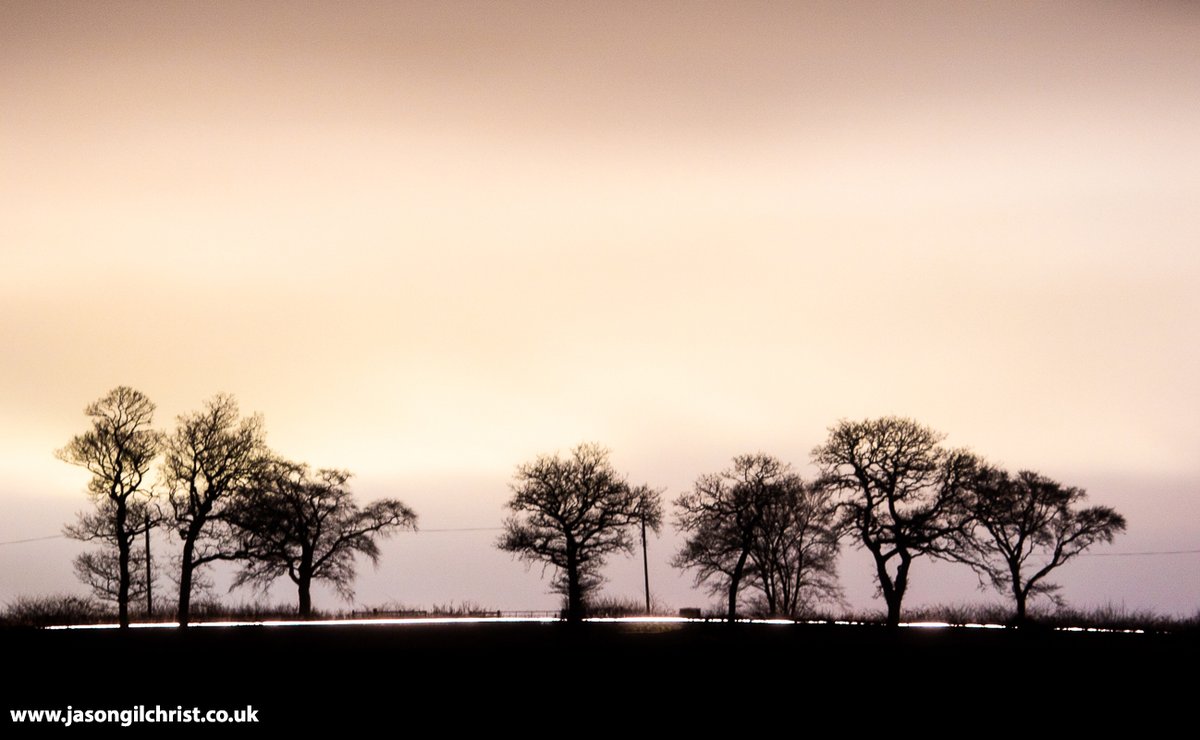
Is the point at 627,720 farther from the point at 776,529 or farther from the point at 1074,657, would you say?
the point at 776,529

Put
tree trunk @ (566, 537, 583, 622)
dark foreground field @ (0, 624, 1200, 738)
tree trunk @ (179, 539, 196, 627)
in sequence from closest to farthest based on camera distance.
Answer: dark foreground field @ (0, 624, 1200, 738), tree trunk @ (179, 539, 196, 627), tree trunk @ (566, 537, 583, 622)

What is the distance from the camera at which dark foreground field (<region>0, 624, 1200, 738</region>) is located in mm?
17219

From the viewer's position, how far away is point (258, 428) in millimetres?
66562

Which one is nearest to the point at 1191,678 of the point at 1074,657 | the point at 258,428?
the point at 1074,657

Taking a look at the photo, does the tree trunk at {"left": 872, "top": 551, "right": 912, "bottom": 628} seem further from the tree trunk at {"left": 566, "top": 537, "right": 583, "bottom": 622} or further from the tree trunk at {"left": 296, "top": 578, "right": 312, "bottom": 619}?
the tree trunk at {"left": 296, "top": 578, "right": 312, "bottom": 619}

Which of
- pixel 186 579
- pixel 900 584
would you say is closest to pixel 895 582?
pixel 900 584

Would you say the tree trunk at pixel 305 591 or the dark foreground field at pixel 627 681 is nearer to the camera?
the dark foreground field at pixel 627 681

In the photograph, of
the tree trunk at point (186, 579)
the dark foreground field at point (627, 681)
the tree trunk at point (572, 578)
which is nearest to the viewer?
the dark foreground field at point (627, 681)

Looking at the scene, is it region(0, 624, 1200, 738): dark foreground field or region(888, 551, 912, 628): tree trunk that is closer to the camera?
region(0, 624, 1200, 738): dark foreground field

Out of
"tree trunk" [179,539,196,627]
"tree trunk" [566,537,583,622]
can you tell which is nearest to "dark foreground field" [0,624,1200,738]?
"tree trunk" [179,539,196,627]

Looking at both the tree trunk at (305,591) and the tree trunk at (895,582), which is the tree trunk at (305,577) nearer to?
the tree trunk at (305,591)

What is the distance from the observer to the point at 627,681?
2153 centimetres

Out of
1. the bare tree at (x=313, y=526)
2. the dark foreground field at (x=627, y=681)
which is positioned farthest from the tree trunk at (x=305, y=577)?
the dark foreground field at (x=627, y=681)

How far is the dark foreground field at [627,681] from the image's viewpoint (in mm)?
17219
